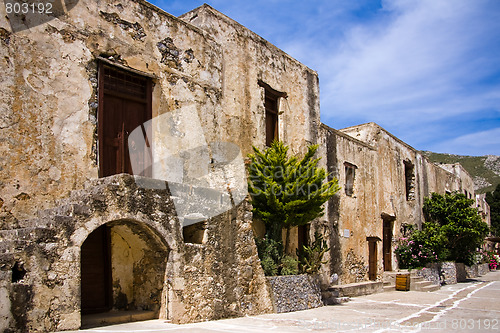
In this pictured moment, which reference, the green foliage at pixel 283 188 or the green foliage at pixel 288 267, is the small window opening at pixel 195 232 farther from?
the green foliage at pixel 288 267

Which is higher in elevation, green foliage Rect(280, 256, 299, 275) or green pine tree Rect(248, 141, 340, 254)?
green pine tree Rect(248, 141, 340, 254)

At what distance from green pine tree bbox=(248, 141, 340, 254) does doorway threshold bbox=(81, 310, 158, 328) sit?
397 centimetres

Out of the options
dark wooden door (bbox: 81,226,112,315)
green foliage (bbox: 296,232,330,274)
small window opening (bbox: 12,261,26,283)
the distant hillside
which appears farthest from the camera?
the distant hillside

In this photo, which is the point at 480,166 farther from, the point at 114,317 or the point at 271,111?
the point at 114,317

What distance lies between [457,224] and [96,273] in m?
19.0

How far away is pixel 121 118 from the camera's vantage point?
31.0ft

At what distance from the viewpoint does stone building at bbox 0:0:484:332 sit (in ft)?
22.0

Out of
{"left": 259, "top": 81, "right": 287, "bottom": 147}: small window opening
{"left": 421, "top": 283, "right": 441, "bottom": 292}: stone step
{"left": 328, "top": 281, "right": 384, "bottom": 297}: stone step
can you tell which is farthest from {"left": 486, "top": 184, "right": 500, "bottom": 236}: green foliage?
{"left": 259, "top": 81, "right": 287, "bottom": 147}: small window opening

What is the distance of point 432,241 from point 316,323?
43.2 feet

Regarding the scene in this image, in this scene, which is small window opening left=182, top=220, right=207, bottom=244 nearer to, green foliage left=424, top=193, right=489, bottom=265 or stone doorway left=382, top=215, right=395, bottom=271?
stone doorway left=382, top=215, right=395, bottom=271

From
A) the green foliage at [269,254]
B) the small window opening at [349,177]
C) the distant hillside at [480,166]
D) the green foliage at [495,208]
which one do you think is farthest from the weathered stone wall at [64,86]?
the distant hillside at [480,166]

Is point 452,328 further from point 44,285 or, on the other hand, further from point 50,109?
point 50,109

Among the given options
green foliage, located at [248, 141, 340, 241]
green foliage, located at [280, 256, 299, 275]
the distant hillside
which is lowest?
green foliage, located at [280, 256, 299, 275]

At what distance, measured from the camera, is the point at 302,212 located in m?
11.6
